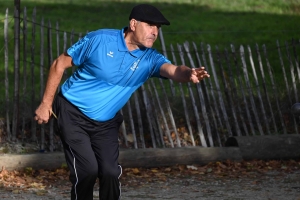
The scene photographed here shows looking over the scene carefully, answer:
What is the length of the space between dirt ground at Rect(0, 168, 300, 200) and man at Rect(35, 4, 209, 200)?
192 centimetres

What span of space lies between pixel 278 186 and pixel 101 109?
3.16 m

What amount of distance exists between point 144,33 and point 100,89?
52cm

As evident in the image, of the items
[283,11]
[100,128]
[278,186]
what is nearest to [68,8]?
[283,11]

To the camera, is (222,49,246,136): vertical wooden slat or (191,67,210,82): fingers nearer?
(191,67,210,82): fingers

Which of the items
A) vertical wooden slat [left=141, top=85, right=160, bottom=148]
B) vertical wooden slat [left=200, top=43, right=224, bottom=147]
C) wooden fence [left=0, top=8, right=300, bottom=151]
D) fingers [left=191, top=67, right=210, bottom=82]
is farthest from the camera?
vertical wooden slat [left=200, top=43, right=224, bottom=147]

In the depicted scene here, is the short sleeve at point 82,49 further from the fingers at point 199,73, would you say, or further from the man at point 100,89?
the fingers at point 199,73

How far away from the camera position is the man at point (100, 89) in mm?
5426

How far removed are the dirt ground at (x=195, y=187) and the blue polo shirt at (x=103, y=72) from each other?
2.02 metres

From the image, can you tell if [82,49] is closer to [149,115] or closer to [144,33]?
[144,33]

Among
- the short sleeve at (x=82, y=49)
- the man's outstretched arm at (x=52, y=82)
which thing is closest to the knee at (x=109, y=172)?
the man's outstretched arm at (x=52, y=82)

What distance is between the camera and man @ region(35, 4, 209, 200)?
17.8 ft

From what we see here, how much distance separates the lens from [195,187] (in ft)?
26.3

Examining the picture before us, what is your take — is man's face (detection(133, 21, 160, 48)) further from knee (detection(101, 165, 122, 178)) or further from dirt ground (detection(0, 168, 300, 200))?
dirt ground (detection(0, 168, 300, 200))

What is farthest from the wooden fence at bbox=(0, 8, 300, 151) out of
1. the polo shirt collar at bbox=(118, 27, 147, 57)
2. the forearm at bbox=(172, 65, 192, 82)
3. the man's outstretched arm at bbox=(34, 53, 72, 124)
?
the forearm at bbox=(172, 65, 192, 82)
